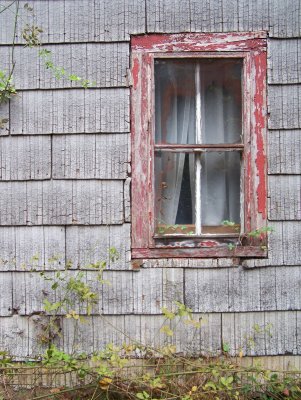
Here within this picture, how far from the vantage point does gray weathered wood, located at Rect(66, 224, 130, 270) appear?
11.6ft

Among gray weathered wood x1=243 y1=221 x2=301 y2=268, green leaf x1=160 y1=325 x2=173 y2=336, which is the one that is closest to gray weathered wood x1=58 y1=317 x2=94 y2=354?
green leaf x1=160 y1=325 x2=173 y2=336

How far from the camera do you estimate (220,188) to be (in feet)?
12.0

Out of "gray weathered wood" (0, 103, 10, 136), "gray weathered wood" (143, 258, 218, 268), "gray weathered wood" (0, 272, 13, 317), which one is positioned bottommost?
"gray weathered wood" (0, 272, 13, 317)

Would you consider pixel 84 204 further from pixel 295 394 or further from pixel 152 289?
pixel 295 394

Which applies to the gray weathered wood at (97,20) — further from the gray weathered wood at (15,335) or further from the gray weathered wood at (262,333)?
the gray weathered wood at (262,333)

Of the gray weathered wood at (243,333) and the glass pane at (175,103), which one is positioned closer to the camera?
the gray weathered wood at (243,333)

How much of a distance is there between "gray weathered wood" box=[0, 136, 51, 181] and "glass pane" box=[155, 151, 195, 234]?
0.77m

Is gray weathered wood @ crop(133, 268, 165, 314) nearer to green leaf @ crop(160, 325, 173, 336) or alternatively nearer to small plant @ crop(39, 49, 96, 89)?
green leaf @ crop(160, 325, 173, 336)

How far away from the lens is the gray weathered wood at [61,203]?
3521 millimetres

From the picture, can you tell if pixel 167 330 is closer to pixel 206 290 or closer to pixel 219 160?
pixel 206 290

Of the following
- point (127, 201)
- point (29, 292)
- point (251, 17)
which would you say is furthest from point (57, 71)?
point (29, 292)

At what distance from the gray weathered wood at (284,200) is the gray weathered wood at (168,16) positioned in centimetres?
123

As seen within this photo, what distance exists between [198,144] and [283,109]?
622 mm

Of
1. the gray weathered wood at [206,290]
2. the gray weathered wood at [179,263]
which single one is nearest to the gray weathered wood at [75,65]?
the gray weathered wood at [179,263]
